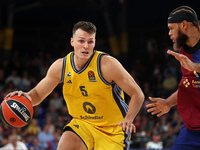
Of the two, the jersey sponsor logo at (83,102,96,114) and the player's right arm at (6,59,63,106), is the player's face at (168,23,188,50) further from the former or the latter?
the player's right arm at (6,59,63,106)

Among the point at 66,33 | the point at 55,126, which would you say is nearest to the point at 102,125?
the point at 55,126

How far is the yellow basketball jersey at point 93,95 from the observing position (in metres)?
4.33

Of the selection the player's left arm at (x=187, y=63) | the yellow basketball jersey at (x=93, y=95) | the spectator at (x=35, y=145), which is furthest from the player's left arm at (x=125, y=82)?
the spectator at (x=35, y=145)

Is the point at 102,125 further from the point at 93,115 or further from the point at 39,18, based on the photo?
the point at 39,18

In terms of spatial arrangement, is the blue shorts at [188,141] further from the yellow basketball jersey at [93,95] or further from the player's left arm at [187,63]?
the yellow basketball jersey at [93,95]

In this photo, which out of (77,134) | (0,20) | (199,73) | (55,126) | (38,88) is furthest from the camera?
(0,20)

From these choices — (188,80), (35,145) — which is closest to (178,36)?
(188,80)

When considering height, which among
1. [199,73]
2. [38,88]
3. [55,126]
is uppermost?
[199,73]

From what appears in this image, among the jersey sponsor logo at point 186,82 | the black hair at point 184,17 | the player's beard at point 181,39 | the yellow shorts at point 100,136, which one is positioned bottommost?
the yellow shorts at point 100,136

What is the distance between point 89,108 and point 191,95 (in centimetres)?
131

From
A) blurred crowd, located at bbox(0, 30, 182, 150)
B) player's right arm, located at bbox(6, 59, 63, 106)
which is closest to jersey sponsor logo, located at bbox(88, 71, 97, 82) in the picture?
player's right arm, located at bbox(6, 59, 63, 106)

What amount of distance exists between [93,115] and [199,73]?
4.81 feet

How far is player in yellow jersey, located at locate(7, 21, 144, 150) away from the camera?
425 cm

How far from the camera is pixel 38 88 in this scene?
461cm
